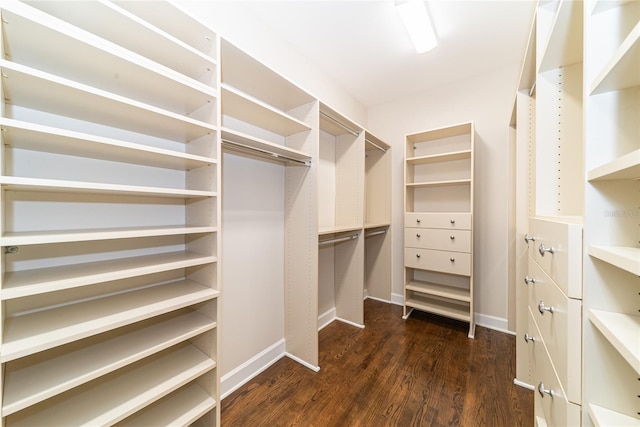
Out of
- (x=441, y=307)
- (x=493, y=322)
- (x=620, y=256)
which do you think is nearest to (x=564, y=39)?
(x=620, y=256)

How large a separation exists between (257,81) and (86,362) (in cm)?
166

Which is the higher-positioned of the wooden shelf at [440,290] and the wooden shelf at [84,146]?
the wooden shelf at [84,146]

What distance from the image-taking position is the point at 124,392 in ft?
3.32

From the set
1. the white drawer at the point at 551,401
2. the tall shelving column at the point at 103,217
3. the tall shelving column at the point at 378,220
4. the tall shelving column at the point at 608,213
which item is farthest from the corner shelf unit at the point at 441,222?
the tall shelving column at the point at 103,217

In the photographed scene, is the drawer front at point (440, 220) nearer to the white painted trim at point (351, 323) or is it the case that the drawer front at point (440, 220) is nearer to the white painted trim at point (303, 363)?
the white painted trim at point (351, 323)

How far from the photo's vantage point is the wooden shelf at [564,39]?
923 millimetres

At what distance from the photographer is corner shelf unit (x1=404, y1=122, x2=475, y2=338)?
237cm

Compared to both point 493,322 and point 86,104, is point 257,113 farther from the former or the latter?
point 493,322

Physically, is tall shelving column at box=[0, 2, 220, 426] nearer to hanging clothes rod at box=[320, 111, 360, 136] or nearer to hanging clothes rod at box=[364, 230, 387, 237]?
hanging clothes rod at box=[320, 111, 360, 136]

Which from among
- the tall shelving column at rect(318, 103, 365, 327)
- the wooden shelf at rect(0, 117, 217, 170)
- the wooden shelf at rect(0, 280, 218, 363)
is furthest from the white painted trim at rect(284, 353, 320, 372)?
the wooden shelf at rect(0, 117, 217, 170)

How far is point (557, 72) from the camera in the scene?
3.94ft

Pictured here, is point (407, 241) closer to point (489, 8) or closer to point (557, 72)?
point (557, 72)

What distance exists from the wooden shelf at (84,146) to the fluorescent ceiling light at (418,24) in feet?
5.59

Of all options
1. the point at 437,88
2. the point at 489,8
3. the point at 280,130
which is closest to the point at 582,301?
the point at 280,130
